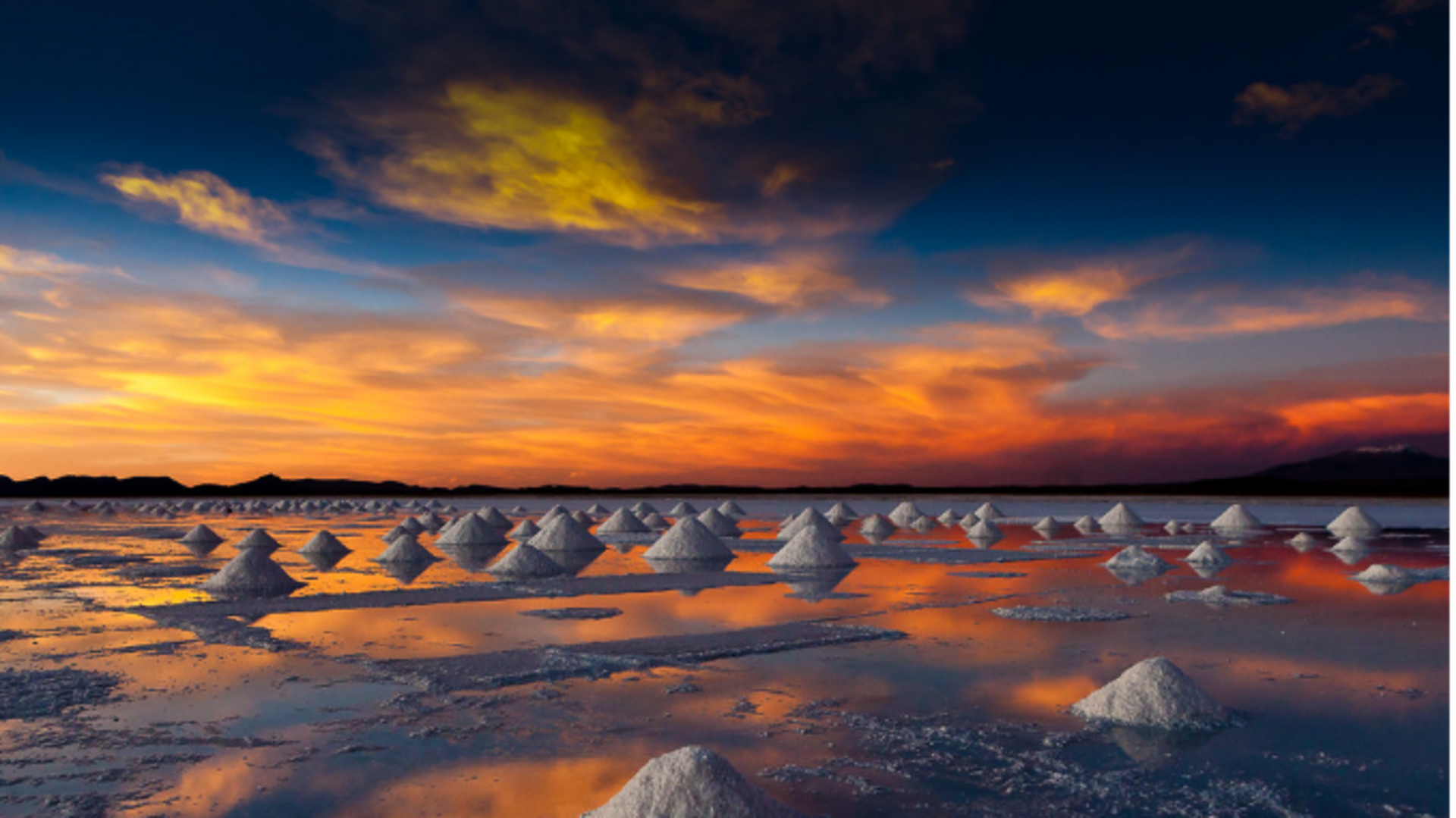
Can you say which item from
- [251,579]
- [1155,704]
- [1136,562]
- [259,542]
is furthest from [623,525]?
[1155,704]

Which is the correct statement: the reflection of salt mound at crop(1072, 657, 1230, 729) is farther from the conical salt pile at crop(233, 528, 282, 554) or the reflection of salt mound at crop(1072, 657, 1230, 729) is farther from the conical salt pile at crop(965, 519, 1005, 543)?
the conical salt pile at crop(965, 519, 1005, 543)

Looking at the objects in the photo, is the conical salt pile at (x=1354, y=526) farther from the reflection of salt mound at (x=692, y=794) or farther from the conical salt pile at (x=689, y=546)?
the reflection of salt mound at (x=692, y=794)

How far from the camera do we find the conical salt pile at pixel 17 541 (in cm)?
2336

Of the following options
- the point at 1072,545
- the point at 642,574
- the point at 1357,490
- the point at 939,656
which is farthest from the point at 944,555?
the point at 1357,490

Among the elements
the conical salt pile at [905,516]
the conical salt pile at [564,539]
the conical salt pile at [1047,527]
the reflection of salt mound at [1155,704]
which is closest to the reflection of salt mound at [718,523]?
the conical salt pile at [564,539]

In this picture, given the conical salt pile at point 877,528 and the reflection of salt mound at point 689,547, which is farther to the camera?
the conical salt pile at point 877,528

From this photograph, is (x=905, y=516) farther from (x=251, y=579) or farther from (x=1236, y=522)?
(x=251, y=579)

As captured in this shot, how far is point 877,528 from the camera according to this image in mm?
31578

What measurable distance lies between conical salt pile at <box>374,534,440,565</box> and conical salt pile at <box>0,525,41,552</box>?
38.0ft

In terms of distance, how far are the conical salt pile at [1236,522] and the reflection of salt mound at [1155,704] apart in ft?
91.3

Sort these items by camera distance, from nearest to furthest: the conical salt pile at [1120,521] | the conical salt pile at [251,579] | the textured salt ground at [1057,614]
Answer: the textured salt ground at [1057,614] → the conical salt pile at [251,579] → the conical salt pile at [1120,521]

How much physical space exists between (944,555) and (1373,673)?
12.4 metres

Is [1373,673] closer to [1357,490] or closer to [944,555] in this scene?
[944,555]

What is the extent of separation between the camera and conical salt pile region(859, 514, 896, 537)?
29066 mm
